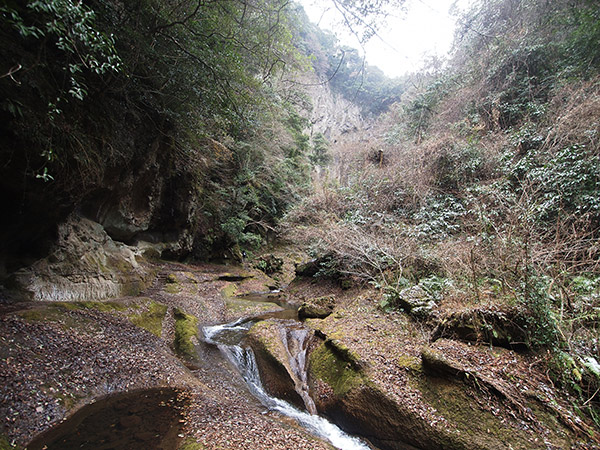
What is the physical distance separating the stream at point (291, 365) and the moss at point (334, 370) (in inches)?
11.6

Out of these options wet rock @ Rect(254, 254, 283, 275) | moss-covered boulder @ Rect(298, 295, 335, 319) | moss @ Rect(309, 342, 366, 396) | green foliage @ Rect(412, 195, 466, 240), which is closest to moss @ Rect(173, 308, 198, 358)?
moss @ Rect(309, 342, 366, 396)

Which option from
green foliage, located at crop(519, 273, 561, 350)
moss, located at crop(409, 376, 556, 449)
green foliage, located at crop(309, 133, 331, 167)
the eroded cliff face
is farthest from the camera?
the eroded cliff face

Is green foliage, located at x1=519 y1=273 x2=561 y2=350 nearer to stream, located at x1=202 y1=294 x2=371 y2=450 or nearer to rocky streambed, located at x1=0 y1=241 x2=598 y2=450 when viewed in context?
rocky streambed, located at x1=0 y1=241 x2=598 y2=450

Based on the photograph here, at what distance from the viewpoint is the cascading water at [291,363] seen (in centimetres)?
387

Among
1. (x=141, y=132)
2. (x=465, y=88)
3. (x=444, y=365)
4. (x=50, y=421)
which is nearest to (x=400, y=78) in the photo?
(x=465, y=88)

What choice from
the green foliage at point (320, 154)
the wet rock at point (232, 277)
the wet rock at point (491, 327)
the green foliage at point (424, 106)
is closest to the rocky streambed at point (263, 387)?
the wet rock at point (491, 327)

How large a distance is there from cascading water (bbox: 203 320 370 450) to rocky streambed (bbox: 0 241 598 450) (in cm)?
6

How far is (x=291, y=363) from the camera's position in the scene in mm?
5129

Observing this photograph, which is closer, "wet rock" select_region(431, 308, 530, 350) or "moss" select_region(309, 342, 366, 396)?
"wet rock" select_region(431, 308, 530, 350)

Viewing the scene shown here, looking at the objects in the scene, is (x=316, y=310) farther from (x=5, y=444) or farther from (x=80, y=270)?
(x=5, y=444)

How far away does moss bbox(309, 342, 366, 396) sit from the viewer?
4.27 meters

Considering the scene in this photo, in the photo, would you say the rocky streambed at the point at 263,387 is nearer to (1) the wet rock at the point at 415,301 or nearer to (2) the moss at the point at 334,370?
(2) the moss at the point at 334,370

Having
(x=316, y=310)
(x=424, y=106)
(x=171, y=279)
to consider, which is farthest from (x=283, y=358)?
(x=424, y=106)

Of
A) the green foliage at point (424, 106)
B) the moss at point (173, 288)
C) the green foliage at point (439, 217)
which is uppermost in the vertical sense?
the green foliage at point (424, 106)
